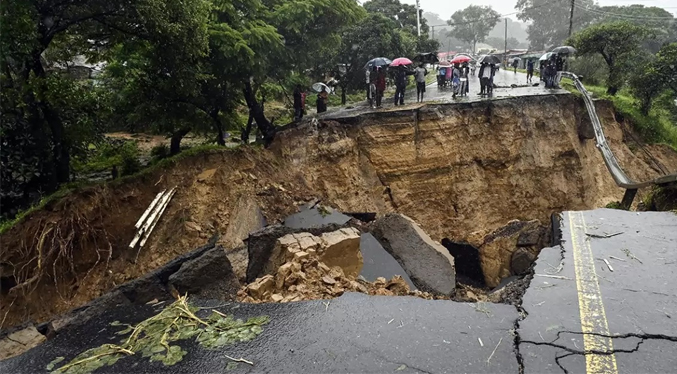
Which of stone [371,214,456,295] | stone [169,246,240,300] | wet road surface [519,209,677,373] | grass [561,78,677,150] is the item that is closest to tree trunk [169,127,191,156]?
stone [371,214,456,295]

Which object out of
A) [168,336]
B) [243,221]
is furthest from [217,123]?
[168,336]

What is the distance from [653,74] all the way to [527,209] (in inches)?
354

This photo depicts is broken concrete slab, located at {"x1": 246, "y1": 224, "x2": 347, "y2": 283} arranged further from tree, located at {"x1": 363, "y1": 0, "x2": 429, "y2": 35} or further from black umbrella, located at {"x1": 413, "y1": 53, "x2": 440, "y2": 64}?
tree, located at {"x1": 363, "y1": 0, "x2": 429, "y2": 35}

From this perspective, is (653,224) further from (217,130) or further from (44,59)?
(44,59)

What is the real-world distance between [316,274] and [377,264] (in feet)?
5.88

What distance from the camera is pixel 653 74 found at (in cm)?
1861

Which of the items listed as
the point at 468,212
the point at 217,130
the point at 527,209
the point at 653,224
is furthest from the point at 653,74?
the point at 217,130

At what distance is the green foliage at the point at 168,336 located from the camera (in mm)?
4277

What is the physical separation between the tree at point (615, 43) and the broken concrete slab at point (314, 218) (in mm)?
18048

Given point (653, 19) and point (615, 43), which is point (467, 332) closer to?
point (615, 43)

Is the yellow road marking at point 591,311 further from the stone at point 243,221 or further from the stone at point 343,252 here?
the stone at point 243,221

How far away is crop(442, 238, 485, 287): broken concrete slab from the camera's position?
13.7m

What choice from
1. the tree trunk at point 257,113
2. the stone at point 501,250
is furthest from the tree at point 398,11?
the stone at point 501,250

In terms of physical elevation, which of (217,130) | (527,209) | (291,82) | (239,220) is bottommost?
(527,209)
